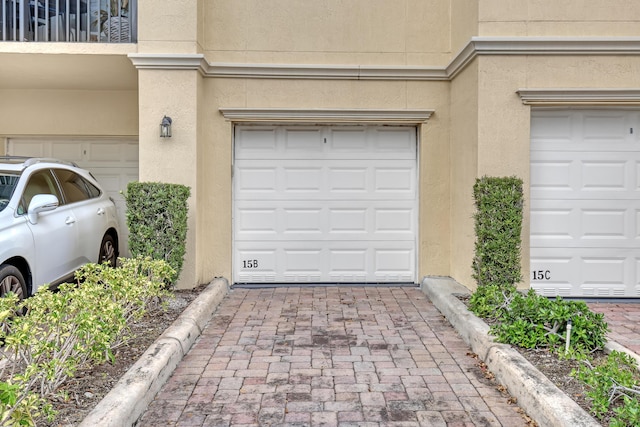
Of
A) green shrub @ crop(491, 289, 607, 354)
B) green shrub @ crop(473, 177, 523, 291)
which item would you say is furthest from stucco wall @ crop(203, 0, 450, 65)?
green shrub @ crop(491, 289, 607, 354)

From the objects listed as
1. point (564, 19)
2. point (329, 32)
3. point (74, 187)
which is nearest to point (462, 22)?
point (564, 19)

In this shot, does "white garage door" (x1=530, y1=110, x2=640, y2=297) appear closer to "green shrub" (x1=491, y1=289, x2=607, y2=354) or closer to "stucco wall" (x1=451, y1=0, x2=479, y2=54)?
"stucco wall" (x1=451, y1=0, x2=479, y2=54)

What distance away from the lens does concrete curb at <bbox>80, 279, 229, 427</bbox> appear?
9.91 ft

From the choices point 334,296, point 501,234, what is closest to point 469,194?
point 501,234

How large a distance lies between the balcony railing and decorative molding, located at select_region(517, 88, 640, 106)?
547 centimetres

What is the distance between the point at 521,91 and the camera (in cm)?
616

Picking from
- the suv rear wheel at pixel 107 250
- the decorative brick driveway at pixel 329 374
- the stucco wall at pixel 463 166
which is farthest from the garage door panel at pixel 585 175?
the suv rear wheel at pixel 107 250

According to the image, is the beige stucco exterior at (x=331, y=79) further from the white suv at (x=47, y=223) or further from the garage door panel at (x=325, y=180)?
the white suv at (x=47, y=223)

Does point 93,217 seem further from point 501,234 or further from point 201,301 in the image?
point 501,234

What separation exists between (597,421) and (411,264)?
454 cm

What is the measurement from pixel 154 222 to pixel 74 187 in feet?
4.59

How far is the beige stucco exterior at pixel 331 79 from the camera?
6.19m

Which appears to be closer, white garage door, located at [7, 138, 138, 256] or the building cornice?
the building cornice

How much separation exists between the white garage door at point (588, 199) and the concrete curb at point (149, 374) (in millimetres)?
4403
